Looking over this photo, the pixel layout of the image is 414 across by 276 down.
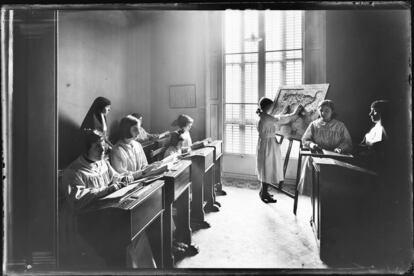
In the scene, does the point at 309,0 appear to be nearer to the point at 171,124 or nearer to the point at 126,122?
the point at 171,124

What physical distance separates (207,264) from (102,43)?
1.73m

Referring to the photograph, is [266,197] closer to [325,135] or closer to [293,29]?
[325,135]

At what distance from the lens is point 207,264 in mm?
1578

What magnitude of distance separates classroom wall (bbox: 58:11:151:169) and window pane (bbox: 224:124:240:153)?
0.63 m

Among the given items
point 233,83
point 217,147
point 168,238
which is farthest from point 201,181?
point 233,83

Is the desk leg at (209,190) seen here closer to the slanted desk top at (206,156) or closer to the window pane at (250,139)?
the slanted desk top at (206,156)

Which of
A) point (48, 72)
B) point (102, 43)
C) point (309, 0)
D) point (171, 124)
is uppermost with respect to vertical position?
point (309, 0)

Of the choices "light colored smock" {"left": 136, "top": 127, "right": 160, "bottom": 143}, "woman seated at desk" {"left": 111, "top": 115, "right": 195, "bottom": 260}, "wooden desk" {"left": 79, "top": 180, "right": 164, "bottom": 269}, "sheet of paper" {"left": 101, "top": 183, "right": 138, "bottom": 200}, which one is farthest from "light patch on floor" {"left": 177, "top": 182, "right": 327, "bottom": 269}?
"light colored smock" {"left": 136, "top": 127, "right": 160, "bottom": 143}

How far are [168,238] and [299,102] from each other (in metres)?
1.37

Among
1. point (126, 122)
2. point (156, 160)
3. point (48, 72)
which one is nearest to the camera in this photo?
point (48, 72)

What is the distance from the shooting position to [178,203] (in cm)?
186

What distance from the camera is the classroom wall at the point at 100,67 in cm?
156

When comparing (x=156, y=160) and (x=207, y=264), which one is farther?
(x=156, y=160)

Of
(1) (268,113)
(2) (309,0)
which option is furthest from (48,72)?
(2) (309,0)
